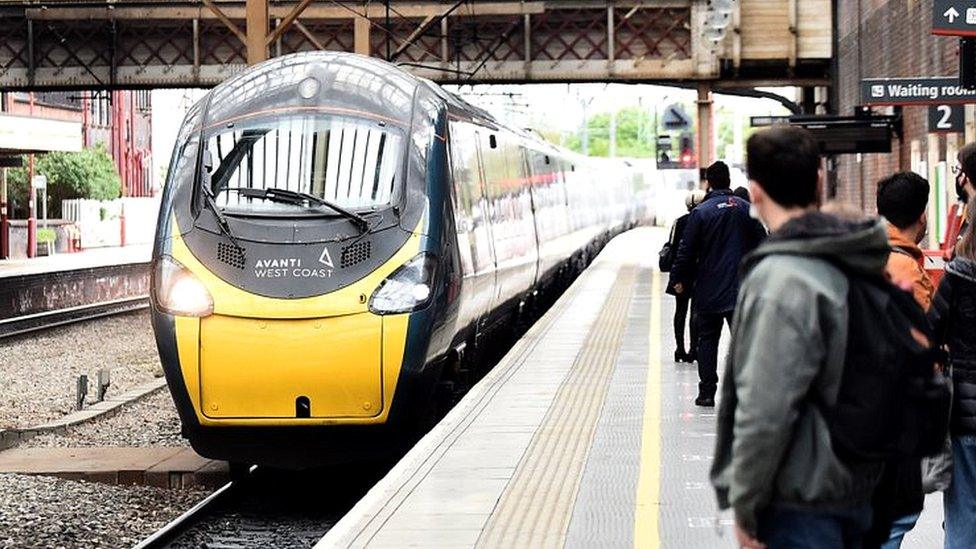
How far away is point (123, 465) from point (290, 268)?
10.4 feet

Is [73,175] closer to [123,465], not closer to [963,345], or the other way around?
[123,465]

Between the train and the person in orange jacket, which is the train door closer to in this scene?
the train

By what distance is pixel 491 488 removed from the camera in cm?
926

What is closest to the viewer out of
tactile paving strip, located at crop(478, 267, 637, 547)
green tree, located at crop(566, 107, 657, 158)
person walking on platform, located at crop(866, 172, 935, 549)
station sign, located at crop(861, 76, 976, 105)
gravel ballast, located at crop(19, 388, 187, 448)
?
person walking on platform, located at crop(866, 172, 935, 549)

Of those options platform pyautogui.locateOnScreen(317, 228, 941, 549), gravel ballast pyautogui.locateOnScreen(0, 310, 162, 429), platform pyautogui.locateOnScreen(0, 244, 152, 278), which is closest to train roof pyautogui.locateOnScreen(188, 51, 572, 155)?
platform pyautogui.locateOnScreen(317, 228, 941, 549)

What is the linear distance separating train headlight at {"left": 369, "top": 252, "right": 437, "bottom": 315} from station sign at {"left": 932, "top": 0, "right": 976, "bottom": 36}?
12.0 feet

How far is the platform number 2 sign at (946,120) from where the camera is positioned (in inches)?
721

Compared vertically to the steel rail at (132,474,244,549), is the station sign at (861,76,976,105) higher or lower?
higher

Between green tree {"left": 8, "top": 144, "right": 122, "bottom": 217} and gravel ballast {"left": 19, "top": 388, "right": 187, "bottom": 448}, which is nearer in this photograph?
gravel ballast {"left": 19, "top": 388, "right": 187, "bottom": 448}

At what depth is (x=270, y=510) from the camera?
12.1 m

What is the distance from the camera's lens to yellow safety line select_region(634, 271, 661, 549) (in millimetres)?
7906

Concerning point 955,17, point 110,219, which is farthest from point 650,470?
point 110,219

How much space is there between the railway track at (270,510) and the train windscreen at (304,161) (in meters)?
1.95

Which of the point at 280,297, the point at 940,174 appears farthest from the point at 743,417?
the point at 940,174
